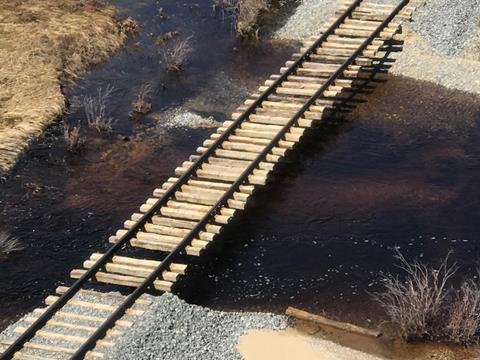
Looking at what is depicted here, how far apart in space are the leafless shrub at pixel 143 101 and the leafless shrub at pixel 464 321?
1128 centimetres

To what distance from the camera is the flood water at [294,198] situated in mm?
16125

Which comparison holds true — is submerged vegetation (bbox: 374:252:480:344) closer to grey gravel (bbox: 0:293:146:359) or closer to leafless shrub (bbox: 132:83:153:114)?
grey gravel (bbox: 0:293:146:359)

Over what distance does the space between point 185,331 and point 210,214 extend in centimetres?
354

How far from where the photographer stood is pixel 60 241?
57.0 ft

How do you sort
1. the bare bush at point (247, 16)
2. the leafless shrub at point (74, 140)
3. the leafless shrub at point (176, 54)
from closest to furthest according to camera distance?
the leafless shrub at point (74, 140) < the leafless shrub at point (176, 54) < the bare bush at point (247, 16)

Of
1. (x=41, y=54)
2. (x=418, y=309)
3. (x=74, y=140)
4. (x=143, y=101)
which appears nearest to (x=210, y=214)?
(x=418, y=309)

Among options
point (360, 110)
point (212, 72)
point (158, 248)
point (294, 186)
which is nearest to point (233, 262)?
point (158, 248)

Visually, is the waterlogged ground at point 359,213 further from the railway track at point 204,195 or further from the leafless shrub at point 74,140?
the leafless shrub at point 74,140

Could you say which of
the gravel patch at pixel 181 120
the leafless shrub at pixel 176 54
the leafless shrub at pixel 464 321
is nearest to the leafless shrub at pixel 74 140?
the gravel patch at pixel 181 120

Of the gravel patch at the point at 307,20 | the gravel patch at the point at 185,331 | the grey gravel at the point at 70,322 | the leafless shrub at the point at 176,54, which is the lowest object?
the grey gravel at the point at 70,322

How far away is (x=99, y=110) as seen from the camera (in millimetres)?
22125

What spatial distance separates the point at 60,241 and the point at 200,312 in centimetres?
472

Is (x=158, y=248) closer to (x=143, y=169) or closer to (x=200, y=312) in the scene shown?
(x=200, y=312)

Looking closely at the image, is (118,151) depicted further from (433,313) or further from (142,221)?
(433,313)
